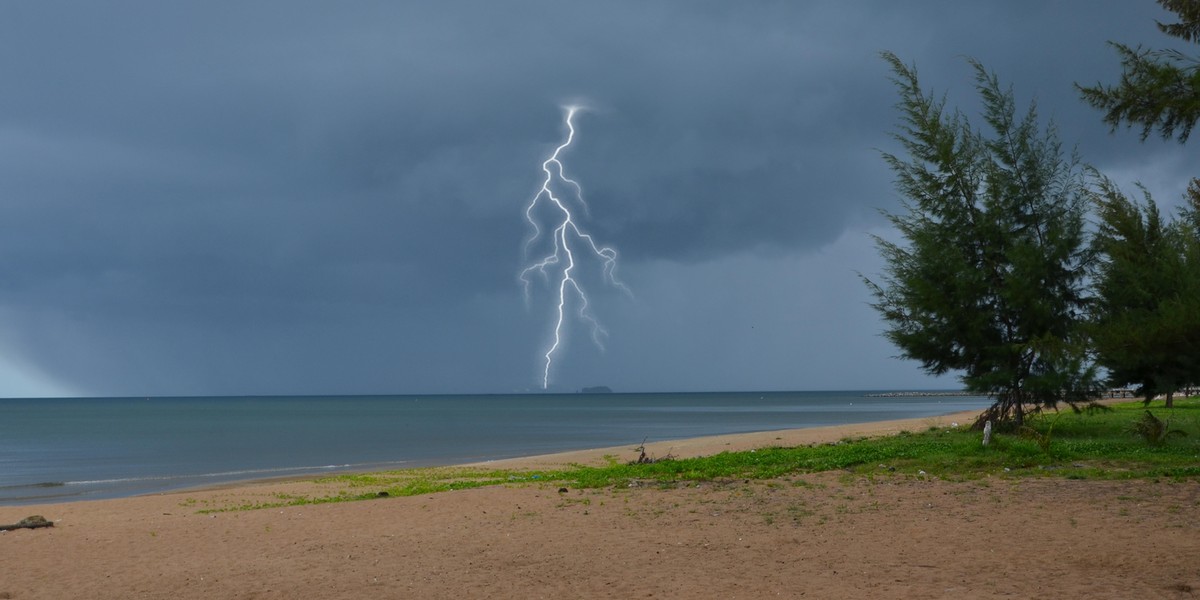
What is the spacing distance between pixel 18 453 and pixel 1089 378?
53.7 m

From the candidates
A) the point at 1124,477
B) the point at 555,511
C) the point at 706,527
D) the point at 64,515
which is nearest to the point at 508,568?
the point at 706,527

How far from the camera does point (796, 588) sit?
8.67 meters

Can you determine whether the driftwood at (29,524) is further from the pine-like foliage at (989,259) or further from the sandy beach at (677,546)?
the pine-like foliage at (989,259)

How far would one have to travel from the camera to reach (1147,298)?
2053 centimetres

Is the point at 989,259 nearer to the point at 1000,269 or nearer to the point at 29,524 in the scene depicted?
the point at 1000,269

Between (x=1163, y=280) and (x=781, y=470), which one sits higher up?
(x=1163, y=280)

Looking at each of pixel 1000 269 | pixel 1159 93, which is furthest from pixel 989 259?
pixel 1159 93

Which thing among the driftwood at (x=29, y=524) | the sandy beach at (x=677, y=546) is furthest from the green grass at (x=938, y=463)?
the driftwood at (x=29, y=524)

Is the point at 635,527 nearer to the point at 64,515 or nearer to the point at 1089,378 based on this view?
the point at 64,515

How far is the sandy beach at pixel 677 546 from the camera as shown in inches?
352

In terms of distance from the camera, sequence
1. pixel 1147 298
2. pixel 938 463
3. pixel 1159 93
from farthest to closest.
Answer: pixel 1147 298
pixel 938 463
pixel 1159 93

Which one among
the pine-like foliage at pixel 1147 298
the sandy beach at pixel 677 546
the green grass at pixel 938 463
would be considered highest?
the pine-like foliage at pixel 1147 298

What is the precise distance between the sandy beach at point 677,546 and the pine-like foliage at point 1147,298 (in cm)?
222

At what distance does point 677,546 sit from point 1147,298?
15246 millimetres
